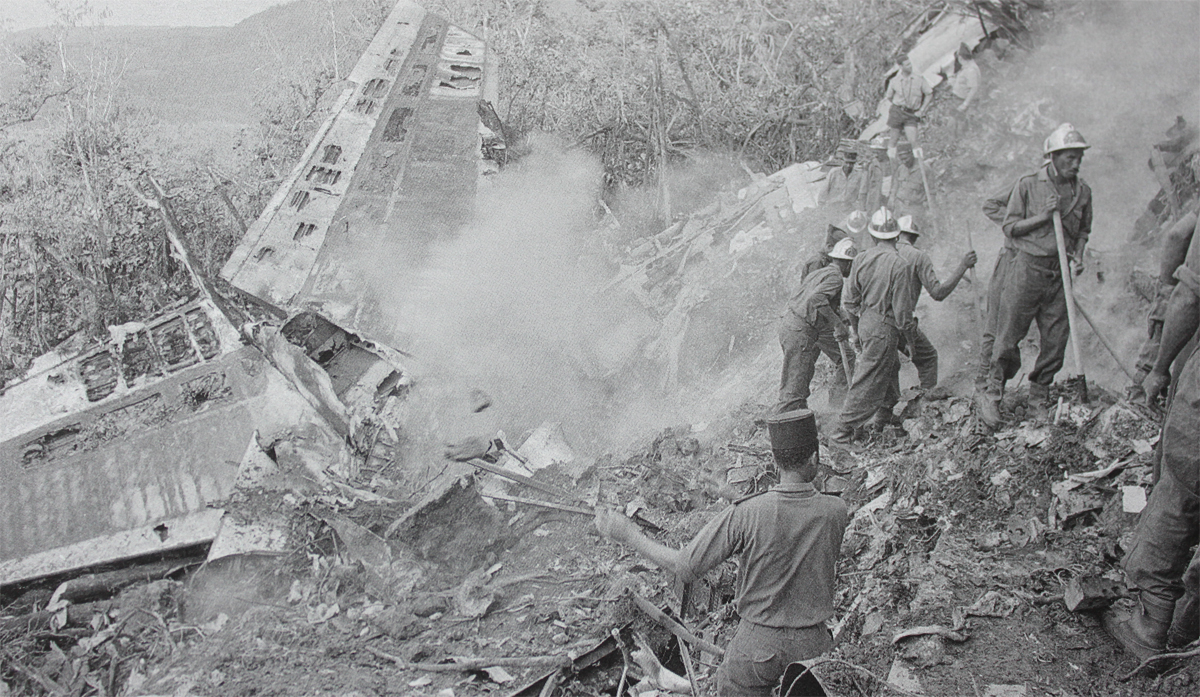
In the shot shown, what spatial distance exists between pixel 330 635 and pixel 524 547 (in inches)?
51.1

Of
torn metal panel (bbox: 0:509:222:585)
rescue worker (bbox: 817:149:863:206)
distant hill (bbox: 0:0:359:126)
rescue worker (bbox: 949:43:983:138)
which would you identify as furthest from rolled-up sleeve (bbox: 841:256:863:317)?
distant hill (bbox: 0:0:359:126)

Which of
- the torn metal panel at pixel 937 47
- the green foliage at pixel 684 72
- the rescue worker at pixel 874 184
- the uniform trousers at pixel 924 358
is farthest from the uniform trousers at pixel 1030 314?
the green foliage at pixel 684 72

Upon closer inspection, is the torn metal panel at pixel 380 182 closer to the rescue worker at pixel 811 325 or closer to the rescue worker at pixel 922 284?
the rescue worker at pixel 811 325

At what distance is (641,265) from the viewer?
8781mm

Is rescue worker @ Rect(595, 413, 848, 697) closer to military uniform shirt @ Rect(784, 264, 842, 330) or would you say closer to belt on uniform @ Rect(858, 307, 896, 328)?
belt on uniform @ Rect(858, 307, 896, 328)

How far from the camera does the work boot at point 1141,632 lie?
299cm

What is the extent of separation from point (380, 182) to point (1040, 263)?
6662 millimetres

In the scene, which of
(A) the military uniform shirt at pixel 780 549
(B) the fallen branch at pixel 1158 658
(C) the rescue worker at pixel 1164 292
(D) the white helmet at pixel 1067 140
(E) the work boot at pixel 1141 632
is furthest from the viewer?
(D) the white helmet at pixel 1067 140

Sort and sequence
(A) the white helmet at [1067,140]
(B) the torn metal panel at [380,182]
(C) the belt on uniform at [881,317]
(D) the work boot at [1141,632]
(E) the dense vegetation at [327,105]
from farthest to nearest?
(E) the dense vegetation at [327,105]
(B) the torn metal panel at [380,182]
(C) the belt on uniform at [881,317]
(A) the white helmet at [1067,140]
(D) the work boot at [1141,632]

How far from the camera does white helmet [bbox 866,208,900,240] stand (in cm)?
543

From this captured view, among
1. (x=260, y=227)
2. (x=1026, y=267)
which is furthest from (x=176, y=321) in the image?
(x=1026, y=267)

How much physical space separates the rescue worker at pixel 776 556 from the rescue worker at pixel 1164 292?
3.25m

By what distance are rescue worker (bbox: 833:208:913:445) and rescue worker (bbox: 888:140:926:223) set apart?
2.90 m

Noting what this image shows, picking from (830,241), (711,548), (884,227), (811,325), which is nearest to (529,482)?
(811,325)
